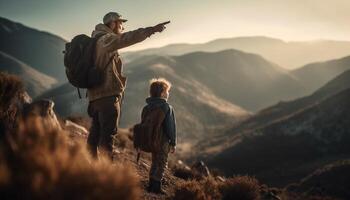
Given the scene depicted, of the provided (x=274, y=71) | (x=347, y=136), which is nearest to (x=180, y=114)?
(x=347, y=136)

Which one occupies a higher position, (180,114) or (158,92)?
(180,114)

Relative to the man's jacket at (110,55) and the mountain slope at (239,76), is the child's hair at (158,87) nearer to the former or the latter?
the man's jacket at (110,55)

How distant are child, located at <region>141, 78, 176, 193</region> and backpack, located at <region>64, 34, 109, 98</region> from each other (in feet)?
3.57

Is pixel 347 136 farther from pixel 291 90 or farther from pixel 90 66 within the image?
pixel 291 90

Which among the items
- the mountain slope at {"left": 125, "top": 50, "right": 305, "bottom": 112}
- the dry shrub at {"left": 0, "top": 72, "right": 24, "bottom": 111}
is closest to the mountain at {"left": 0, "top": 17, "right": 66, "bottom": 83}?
the mountain slope at {"left": 125, "top": 50, "right": 305, "bottom": 112}

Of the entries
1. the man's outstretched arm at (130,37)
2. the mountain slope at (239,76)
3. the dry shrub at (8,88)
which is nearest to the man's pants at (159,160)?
the man's outstretched arm at (130,37)

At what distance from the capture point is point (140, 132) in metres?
6.49

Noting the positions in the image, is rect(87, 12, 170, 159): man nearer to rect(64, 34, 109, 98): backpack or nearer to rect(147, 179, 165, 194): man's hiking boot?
rect(64, 34, 109, 98): backpack

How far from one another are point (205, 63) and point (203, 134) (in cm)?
6383

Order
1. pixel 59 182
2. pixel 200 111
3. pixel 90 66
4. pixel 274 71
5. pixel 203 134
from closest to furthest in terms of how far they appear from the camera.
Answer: pixel 59 182 → pixel 90 66 → pixel 203 134 → pixel 200 111 → pixel 274 71

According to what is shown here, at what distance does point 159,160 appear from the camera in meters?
6.51

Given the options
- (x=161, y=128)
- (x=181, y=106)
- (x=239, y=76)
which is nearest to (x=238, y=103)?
(x=239, y=76)

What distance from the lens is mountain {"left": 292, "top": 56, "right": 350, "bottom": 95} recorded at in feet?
426

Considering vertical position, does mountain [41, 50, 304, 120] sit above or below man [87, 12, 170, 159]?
above
